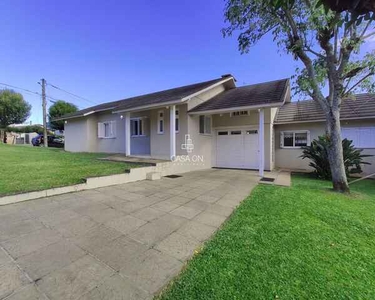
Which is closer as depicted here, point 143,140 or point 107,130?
point 143,140

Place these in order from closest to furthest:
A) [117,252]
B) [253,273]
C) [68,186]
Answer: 1. [253,273]
2. [117,252]
3. [68,186]

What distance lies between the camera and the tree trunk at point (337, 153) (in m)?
7.04

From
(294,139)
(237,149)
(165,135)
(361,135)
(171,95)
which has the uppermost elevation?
(171,95)

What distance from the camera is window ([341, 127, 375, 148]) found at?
1086 cm

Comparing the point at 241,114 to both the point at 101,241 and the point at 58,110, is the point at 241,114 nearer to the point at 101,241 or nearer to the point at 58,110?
the point at 101,241

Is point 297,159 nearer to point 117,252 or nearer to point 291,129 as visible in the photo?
point 291,129

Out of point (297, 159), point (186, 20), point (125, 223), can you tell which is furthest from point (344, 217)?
point (186, 20)

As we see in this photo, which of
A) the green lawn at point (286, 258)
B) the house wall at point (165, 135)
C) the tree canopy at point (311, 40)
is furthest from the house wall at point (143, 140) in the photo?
the green lawn at point (286, 258)

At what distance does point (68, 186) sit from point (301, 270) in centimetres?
620

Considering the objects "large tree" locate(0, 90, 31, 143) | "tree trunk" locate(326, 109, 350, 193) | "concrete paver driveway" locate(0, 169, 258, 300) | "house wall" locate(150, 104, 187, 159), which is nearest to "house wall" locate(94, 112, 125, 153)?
"house wall" locate(150, 104, 187, 159)

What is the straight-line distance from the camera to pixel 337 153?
23.5 ft

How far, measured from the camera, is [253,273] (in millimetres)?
2461

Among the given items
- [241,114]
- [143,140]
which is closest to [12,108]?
[143,140]

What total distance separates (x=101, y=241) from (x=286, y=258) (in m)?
2.84
